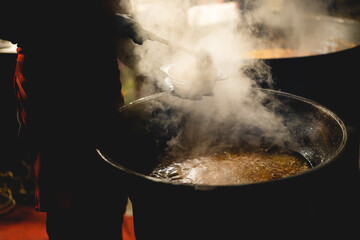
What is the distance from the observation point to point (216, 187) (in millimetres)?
1136

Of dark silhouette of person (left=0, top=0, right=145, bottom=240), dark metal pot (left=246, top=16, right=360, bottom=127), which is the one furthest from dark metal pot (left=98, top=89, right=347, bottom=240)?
dark metal pot (left=246, top=16, right=360, bottom=127)

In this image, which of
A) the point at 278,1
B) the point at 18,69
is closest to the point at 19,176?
the point at 18,69

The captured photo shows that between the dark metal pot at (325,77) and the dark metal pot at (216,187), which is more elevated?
the dark metal pot at (325,77)

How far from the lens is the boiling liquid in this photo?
5.71ft

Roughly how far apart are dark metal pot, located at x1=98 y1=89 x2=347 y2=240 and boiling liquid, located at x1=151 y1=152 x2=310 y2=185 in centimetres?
11

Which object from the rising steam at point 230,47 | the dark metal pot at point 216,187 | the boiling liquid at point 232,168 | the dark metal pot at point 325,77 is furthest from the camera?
the dark metal pot at point 325,77

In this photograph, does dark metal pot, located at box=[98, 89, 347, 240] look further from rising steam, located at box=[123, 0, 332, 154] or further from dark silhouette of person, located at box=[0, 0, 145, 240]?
dark silhouette of person, located at box=[0, 0, 145, 240]

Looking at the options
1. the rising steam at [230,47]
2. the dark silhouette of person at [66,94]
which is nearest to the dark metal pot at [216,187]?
the rising steam at [230,47]

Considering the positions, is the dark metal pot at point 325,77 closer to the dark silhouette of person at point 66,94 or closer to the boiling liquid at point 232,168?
the boiling liquid at point 232,168

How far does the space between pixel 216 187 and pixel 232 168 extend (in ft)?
2.42

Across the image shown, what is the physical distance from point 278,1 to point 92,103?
3.96 meters

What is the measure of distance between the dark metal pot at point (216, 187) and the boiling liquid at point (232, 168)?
113 millimetres

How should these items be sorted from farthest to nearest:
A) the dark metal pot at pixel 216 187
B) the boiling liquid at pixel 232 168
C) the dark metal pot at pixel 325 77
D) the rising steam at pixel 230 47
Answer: the dark metal pot at pixel 325 77 < the rising steam at pixel 230 47 < the boiling liquid at pixel 232 168 < the dark metal pot at pixel 216 187

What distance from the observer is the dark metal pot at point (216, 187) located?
119 centimetres
